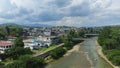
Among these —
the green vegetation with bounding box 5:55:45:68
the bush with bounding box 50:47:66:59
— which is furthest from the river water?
the green vegetation with bounding box 5:55:45:68

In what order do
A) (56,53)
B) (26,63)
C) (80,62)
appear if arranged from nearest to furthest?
(26,63) → (80,62) → (56,53)

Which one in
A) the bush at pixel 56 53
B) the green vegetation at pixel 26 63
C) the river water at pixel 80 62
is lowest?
the river water at pixel 80 62

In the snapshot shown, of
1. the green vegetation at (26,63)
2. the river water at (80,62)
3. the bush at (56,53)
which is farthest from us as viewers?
the bush at (56,53)

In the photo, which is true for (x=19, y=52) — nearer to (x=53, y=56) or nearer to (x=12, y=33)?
(x=53, y=56)

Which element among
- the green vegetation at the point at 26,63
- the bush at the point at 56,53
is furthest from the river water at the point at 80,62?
the green vegetation at the point at 26,63

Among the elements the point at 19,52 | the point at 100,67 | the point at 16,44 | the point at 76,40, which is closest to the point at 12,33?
the point at 76,40

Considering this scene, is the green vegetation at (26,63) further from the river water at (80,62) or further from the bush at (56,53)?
the bush at (56,53)

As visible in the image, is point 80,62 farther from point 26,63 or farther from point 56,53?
point 26,63

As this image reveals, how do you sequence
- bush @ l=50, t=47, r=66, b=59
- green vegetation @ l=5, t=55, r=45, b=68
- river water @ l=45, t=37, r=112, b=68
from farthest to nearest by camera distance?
1. bush @ l=50, t=47, r=66, b=59
2. river water @ l=45, t=37, r=112, b=68
3. green vegetation @ l=5, t=55, r=45, b=68

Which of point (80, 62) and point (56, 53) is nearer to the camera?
point (80, 62)

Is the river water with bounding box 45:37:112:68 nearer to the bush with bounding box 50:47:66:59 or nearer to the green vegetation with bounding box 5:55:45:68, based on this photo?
the bush with bounding box 50:47:66:59

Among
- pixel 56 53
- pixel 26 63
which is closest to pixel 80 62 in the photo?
pixel 56 53
